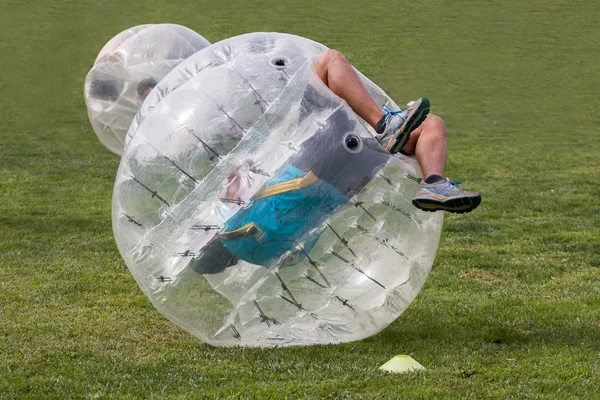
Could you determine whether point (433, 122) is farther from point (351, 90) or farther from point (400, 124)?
point (351, 90)

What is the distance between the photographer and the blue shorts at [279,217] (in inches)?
181

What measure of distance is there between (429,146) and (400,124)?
0.28m

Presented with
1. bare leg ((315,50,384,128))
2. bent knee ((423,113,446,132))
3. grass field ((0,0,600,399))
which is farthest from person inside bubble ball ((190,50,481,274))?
grass field ((0,0,600,399))

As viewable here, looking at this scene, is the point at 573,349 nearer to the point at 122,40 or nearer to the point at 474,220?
the point at 474,220

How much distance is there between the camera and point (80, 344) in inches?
198

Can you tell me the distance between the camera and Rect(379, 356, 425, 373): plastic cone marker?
4.40 meters

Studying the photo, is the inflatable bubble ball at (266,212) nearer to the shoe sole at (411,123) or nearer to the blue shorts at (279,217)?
the blue shorts at (279,217)

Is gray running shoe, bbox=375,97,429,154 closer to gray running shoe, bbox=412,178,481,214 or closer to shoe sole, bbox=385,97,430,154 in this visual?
shoe sole, bbox=385,97,430,154

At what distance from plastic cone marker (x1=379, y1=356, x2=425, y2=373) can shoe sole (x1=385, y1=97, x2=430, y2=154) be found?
3.68 ft

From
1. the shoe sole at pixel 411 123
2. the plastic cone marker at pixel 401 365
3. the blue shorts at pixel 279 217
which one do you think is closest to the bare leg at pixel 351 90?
the shoe sole at pixel 411 123

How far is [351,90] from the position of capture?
4.90 m

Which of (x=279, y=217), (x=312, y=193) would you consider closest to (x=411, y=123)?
(x=312, y=193)

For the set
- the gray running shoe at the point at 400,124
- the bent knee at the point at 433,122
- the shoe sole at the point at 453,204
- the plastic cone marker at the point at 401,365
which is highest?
the gray running shoe at the point at 400,124

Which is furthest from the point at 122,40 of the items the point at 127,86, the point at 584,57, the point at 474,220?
the point at 584,57
